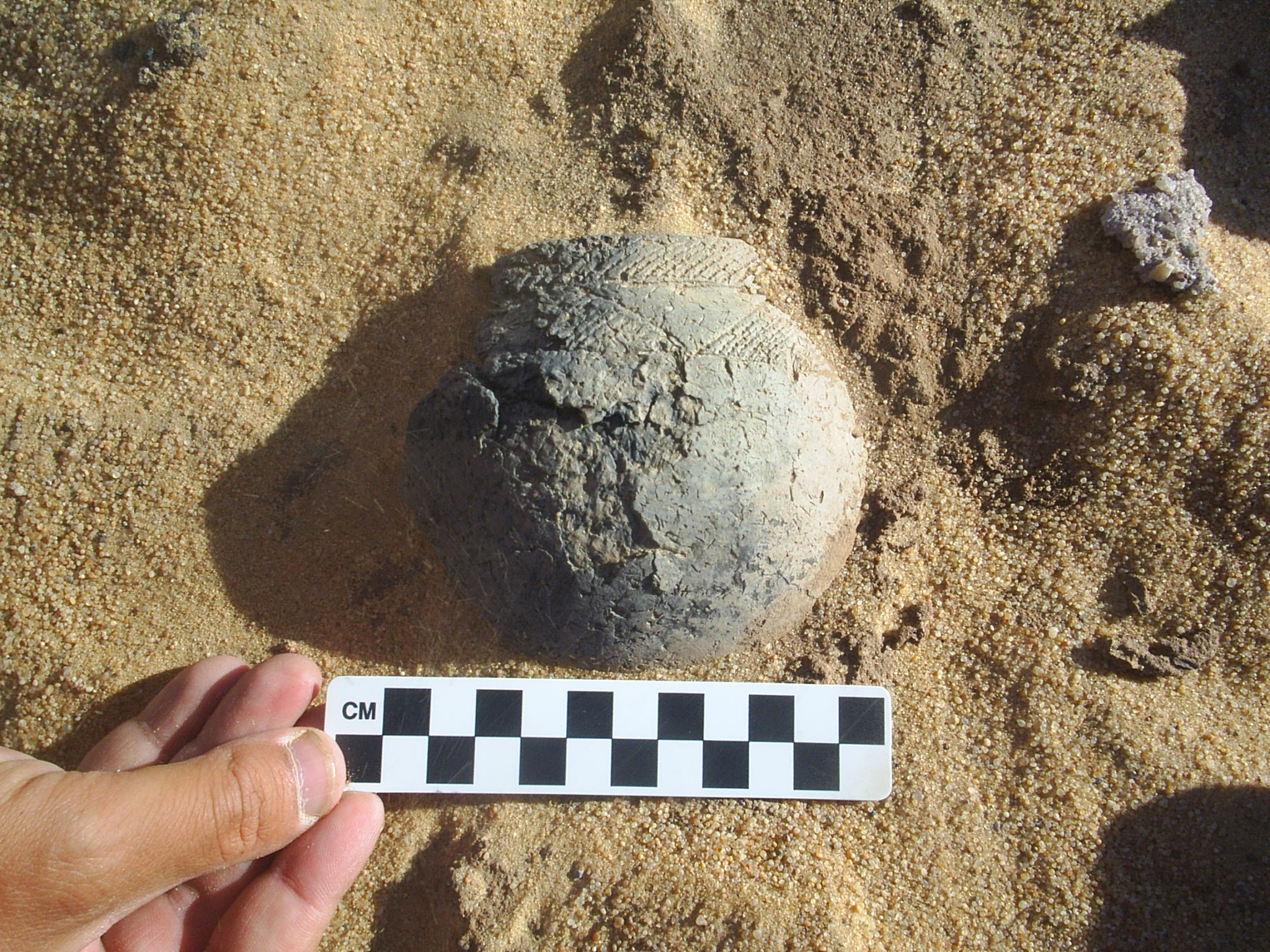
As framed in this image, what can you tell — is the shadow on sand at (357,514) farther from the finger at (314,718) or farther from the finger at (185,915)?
the finger at (185,915)

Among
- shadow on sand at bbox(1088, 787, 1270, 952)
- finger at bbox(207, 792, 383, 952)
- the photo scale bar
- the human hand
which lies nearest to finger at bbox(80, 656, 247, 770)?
the human hand

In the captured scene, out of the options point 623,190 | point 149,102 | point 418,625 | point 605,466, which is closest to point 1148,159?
point 623,190

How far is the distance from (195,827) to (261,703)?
37cm

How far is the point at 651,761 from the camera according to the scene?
2070 mm

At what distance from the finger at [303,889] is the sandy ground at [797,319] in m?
0.10

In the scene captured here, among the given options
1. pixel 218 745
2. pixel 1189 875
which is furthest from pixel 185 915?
pixel 1189 875

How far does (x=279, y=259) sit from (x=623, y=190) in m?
0.98

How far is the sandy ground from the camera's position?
2.00 m

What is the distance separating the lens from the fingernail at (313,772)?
185cm

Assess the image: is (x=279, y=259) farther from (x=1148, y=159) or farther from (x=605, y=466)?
(x=1148, y=159)

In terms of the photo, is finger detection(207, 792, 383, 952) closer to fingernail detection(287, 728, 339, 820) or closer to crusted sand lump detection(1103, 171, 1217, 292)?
fingernail detection(287, 728, 339, 820)

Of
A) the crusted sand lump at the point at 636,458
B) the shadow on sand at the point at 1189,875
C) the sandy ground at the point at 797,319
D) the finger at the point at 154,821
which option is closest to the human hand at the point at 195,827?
the finger at the point at 154,821

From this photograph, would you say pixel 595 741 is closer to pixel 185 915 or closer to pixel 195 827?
pixel 195 827

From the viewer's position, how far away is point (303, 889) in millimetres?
1973
